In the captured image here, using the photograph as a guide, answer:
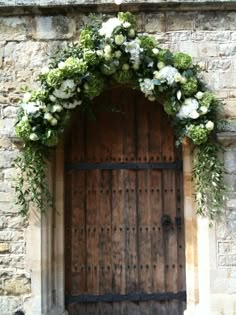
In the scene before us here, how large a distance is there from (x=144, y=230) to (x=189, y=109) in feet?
3.66

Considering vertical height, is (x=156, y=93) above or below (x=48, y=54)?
below

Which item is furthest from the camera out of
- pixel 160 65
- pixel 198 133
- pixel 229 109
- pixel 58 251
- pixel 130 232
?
pixel 130 232

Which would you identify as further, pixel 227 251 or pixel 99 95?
pixel 99 95

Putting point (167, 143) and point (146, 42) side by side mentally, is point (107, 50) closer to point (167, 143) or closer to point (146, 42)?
point (146, 42)

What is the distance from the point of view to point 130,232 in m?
4.37

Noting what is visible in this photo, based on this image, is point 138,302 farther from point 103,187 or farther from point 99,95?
point 99,95

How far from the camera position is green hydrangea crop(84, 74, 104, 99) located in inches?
159

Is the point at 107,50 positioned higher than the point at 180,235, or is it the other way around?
the point at 107,50

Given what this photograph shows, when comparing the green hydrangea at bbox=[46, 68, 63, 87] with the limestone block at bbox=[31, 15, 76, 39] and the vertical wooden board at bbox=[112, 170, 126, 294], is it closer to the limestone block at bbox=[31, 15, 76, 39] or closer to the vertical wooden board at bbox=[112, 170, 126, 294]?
the limestone block at bbox=[31, 15, 76, 39]

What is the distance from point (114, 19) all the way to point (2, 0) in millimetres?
971

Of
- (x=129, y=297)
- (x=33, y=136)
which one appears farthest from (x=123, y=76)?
(x=129, y=297)

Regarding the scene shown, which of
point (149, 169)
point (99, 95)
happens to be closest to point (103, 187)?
point (149, 169)

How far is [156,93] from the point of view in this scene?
4102mm

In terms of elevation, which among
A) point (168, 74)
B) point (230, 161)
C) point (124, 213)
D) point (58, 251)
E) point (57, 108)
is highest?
point (168, 74)
